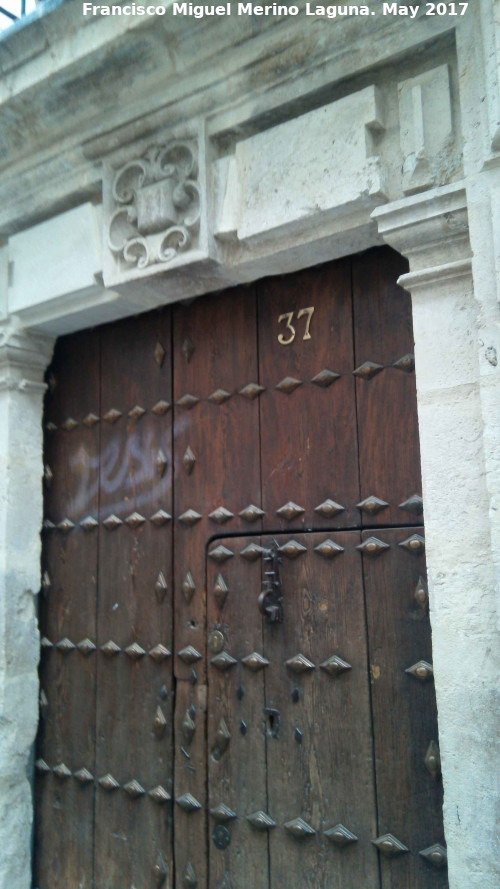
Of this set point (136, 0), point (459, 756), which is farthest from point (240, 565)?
point (136, 0)

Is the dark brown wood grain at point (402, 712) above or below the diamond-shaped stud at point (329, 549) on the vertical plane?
→ below

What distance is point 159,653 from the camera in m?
2.11

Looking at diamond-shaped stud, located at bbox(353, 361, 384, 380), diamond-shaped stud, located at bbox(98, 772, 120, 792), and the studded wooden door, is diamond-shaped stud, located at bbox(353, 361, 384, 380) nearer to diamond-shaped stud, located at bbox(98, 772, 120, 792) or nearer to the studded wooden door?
the studded wooden door

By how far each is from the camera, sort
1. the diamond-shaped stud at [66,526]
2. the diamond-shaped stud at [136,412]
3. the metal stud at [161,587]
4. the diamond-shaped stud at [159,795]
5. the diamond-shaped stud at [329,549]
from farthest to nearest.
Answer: the diamond-shaped stud at [66,526] < the diamond-shaped stud at [136,412] < the metal stud at [161,587] < the diamond-shaped stud at [159,795] < the diamond-shaped stud at [329,549]

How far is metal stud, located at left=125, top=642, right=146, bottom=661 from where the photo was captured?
85.5 inches

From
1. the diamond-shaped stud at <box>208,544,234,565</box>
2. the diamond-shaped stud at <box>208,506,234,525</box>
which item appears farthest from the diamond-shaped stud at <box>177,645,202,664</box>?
the diamond-shaped stud at <box>208,506,234,525</box>

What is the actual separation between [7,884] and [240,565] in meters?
1.33

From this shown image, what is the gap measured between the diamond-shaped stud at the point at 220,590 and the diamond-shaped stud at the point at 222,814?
1.78 feet

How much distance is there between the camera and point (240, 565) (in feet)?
6.48

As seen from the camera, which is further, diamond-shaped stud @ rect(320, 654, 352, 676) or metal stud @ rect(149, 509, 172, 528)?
metal stud @ rect(149, 509, 172, 528)

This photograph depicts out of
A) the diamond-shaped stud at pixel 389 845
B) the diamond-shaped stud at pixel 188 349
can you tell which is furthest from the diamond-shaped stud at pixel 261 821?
the diamond-shaped stud at pixel 188 349

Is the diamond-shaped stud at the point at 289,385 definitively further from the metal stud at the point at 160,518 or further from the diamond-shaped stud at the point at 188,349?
the metal stud at the point at 160,518

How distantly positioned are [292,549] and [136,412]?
2.51ft

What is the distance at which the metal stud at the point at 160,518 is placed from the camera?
217cm
